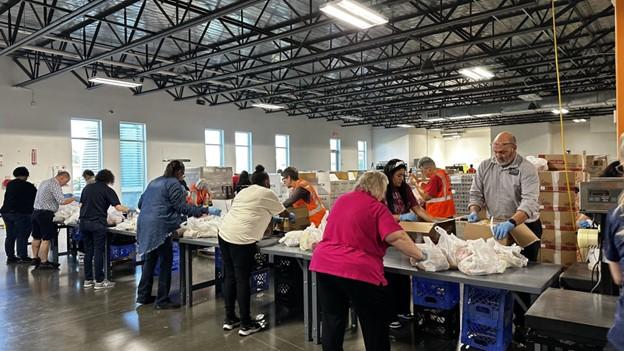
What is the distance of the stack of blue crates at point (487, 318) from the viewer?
2.61 m

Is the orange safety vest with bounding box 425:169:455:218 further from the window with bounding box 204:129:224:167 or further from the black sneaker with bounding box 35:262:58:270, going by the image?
the window with bounding box 204:129:224:167

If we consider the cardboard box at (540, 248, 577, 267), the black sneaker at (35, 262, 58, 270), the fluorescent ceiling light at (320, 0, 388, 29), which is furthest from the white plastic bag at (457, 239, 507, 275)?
the black sneaker at (35, 262, 58, 270)

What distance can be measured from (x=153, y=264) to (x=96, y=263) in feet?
3.91

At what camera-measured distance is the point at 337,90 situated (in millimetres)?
12422

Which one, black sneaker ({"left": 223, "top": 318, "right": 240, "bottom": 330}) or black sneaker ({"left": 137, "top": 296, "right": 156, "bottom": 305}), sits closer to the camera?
black sneaker ({"left": 223, "top": 318, "right": 240, "bottom": 330})

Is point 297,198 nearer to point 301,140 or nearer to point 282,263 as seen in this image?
point 282,263

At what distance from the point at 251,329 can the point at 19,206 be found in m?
4.81

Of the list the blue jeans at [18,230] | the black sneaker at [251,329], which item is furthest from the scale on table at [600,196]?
the blue jeans at [18,230]

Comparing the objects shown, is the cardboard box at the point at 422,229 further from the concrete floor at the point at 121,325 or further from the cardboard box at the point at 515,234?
the concrete floor at the point at 121,325

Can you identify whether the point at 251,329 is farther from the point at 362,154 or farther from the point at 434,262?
the point at 362,154

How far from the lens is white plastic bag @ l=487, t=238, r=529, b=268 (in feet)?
8.37

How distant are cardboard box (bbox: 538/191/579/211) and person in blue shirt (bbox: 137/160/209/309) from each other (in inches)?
149

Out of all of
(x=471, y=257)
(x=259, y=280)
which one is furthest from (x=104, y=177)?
(x=471, y=257)

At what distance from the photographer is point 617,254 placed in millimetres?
1498
